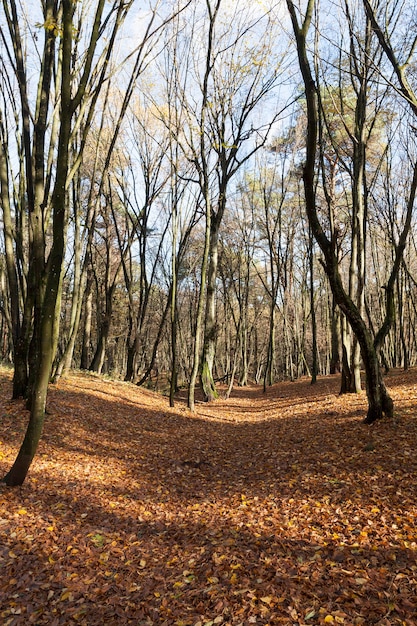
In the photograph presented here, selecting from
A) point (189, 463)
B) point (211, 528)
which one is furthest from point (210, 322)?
point (211, 528)

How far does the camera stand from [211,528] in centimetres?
425

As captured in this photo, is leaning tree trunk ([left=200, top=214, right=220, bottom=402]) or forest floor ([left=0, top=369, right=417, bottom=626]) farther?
leaning tree trunk ([left=200, top=214, right=220, bottom=402])

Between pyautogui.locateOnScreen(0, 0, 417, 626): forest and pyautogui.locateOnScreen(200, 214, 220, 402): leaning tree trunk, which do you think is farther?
pyautogui.locateOnScreen(200, 214, 220, 402): leaning tree trunk

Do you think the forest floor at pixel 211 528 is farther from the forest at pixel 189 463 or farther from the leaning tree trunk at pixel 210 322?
the leaning tree trunk at pixel 210 322

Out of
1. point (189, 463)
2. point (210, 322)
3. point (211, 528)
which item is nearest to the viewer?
point (211, 528)

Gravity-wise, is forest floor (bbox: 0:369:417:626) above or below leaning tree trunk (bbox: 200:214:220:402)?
below

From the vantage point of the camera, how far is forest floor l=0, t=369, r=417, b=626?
116 inches

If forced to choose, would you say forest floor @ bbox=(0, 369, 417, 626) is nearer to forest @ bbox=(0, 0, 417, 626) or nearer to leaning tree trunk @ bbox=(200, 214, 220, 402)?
forest @ bbox=(0, 0, 417, 626)

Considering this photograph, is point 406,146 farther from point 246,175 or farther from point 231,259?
point 231,259

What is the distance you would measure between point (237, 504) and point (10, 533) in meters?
2.50

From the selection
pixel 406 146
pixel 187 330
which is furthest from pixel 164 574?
pixel 187 330

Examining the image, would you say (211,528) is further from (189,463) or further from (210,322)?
(210,322)

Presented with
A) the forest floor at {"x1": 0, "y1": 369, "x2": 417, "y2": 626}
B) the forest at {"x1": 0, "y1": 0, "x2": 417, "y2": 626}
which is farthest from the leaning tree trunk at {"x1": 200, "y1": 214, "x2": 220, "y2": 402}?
the forest floor at {"x1": 0, "y1": 369, "x2": 417, "y2": 626}

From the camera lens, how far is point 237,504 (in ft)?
15.9
